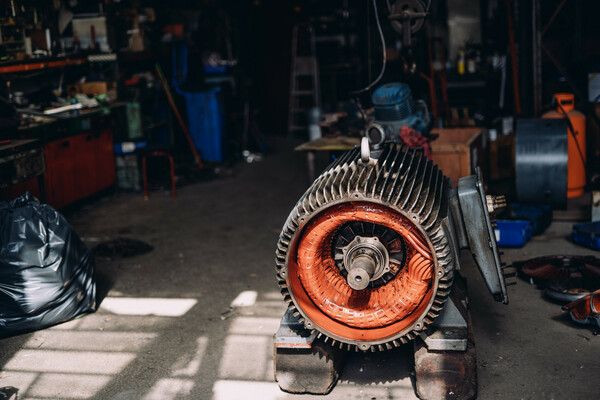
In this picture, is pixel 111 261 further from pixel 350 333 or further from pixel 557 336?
pixel 557 336

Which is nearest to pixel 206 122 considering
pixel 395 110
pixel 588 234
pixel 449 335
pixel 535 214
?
pixel 395 110

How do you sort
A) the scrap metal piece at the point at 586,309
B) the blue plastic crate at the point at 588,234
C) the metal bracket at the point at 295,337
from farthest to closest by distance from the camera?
the blue plastic crate at the point at 588,234 → the scrap metal piece at the point at 586,309 → the metal bracket at the point at 295,337

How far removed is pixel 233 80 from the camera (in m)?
9.74

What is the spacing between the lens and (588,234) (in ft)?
16.4

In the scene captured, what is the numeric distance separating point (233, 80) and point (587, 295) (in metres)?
7.01

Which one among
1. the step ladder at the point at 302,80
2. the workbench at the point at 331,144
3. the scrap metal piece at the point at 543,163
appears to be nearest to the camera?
the workbench at the point at 331,144

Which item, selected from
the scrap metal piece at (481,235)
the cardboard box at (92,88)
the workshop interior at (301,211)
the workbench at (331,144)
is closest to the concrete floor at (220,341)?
the workshop interior at (301,211)

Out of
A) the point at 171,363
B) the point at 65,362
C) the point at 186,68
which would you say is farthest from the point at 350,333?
the point at 186,68

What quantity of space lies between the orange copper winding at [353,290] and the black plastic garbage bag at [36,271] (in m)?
1.79

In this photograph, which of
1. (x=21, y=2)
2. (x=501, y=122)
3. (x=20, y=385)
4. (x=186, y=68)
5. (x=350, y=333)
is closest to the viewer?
(x=350, y=333)

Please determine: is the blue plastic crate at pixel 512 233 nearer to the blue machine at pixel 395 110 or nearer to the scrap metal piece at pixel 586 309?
the blue machine at pixel 395 110

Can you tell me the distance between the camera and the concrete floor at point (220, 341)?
3293mm

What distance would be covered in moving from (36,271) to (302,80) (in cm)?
785

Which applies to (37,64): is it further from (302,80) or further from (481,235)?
(302,80)
